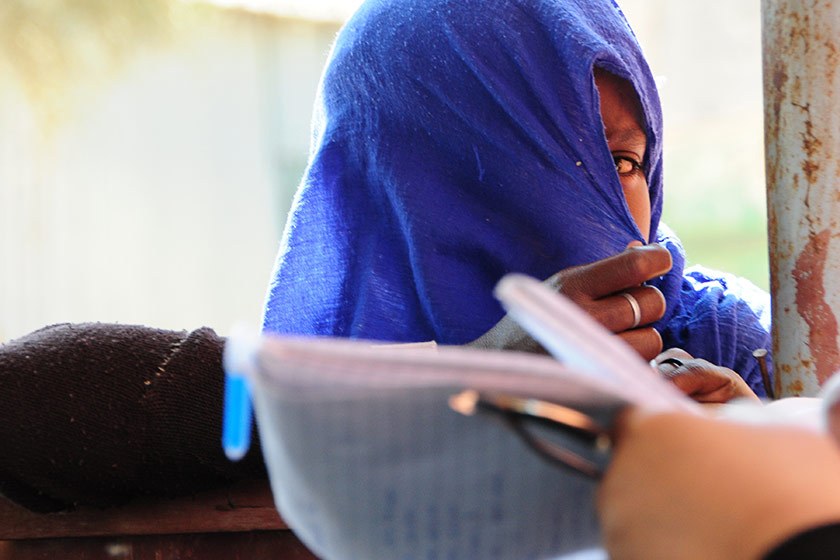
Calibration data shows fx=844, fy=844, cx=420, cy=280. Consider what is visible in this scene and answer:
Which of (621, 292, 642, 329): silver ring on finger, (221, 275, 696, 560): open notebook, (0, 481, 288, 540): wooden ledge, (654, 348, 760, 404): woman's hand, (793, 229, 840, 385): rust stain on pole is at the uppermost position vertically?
(221, 275, 696, 560): open notebook

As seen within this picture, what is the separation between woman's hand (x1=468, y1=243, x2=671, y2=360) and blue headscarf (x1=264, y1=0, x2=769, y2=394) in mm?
123

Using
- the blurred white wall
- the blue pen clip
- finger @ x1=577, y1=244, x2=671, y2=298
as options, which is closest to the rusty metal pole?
finger @ x1=577, y1=244, x2=671, y2=298

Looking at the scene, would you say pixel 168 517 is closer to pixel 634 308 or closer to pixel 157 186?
pixel 634 308

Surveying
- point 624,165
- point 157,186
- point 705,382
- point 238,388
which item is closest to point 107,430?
point 238,388

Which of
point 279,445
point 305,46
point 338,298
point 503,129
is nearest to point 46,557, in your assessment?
point 338,298

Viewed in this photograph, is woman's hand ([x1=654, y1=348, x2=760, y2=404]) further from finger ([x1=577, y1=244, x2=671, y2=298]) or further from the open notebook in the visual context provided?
the open notebook

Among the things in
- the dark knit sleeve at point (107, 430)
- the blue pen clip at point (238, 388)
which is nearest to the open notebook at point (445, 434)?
the blue pen clip at point (238, 388)

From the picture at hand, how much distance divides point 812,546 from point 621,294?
1.93 ft

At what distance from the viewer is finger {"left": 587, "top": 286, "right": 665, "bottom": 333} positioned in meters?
0.87

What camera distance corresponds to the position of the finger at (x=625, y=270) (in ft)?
2.80

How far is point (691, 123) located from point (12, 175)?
4408mm

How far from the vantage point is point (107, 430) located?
793 mm

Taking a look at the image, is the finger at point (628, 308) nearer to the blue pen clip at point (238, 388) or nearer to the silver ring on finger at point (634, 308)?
the silver ring on finger at point (634, 308)

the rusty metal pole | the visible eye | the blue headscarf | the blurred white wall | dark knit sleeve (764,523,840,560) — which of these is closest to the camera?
dark knit sleeve (764,523,840,560)
